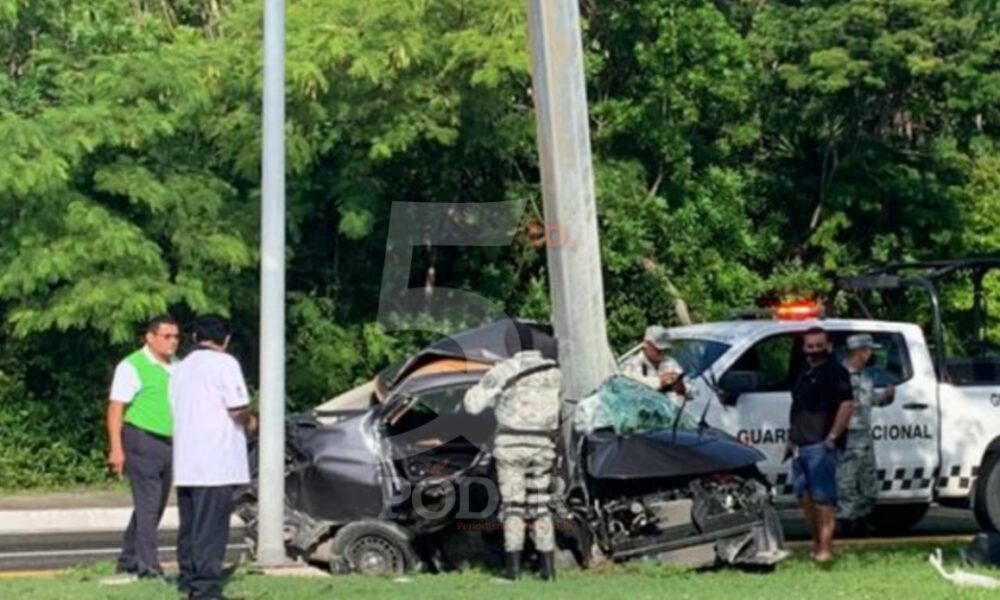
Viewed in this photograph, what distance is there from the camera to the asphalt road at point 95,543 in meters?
15.6

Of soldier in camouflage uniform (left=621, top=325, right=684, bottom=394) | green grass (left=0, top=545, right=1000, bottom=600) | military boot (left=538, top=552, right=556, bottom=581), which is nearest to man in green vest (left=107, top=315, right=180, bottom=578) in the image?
green grass (left=0, top=545, right=1000, bottom=600)

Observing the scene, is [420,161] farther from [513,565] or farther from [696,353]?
[513,565]

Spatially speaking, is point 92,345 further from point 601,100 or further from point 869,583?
point 869,583

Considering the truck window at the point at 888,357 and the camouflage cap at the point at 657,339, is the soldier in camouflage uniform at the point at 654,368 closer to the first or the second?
the camouflage cap at the point at 657,339

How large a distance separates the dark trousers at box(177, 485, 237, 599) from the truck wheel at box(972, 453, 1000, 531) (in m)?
7.32

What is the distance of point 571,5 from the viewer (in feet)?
43.9

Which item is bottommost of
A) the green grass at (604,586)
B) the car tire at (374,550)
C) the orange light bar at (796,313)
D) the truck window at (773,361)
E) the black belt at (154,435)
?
the green grass at (604,586)

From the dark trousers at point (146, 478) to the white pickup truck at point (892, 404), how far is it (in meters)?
4.85

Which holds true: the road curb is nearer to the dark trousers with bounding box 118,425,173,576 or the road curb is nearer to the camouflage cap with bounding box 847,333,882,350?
the dark trousers with bounding box 118,425,173,576

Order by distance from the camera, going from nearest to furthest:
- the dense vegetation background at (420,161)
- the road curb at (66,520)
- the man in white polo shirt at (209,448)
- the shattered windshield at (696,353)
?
the man in white polo shirt at (209,448)
the shattered windshield at (696,353)
the road curb at (66,520)
the dense vegetation background at (420,161)

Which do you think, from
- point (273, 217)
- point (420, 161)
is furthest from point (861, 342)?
point (420, 161)

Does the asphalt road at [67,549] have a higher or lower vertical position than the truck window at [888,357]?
lower

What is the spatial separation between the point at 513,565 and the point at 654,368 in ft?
8.72

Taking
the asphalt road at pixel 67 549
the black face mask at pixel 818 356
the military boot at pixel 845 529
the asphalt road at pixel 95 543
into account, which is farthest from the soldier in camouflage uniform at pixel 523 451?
the military boot at pixel 845 529
